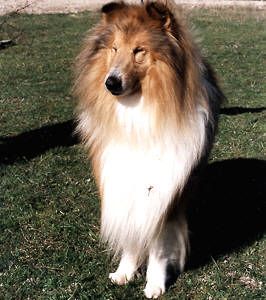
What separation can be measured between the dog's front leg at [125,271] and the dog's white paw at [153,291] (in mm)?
206

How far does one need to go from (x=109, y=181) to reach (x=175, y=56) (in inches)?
40.5

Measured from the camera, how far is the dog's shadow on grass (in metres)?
4.86

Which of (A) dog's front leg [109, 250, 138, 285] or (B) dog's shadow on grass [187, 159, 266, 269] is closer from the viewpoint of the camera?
(A) dog's front leg [109, 250, 138, 285]

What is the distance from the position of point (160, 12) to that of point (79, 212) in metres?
2.47

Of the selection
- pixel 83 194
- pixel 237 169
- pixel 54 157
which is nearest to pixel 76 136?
pixel 54 157

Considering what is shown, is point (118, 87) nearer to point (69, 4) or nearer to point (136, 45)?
Answer: point (136, 45)

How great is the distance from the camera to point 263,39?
15.7m

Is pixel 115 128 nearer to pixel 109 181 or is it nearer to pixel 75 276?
pixel 109 181

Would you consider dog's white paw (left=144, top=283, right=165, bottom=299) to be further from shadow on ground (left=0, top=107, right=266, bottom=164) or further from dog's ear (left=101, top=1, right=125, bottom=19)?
shadow on ground (left=0, top=107, right=266, bottom=164)

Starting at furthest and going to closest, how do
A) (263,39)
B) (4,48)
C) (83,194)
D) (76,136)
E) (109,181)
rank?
(263,39)
(4,48)
(76,136)
(83,194)
(109,181)

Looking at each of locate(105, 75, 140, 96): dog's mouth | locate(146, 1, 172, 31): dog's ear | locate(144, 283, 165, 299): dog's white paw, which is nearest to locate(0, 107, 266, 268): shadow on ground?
locate(144, 283, 165, 299): dog's white paw

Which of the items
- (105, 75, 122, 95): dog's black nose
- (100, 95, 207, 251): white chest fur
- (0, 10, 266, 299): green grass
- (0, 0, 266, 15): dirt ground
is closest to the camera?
(105, 75, 122, 95): dog's black nose

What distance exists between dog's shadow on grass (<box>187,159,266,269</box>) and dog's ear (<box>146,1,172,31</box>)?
1255 millimetres

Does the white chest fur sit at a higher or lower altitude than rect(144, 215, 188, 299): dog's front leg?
higher
